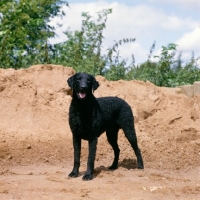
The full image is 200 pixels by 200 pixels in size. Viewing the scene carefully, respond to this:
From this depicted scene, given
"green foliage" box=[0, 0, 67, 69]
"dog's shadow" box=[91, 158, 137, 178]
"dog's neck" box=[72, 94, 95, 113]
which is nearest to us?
"dog's neck" box=[72, 94, 95, 113]

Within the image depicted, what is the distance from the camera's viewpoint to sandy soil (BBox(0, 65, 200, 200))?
6367mm

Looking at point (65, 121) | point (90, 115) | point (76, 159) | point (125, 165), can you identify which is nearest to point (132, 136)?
point (125, 165)

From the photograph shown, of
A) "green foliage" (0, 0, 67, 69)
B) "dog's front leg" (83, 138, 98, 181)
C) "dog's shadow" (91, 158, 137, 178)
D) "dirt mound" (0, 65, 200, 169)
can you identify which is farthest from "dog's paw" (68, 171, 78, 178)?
"green foliage" (0, 0, 67, 69)

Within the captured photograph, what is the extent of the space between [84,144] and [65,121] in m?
0.80

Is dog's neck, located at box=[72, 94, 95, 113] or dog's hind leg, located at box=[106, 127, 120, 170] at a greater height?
dog's neck, located at box=[72, 94, 95, 113]

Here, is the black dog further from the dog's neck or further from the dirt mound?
the dirt mound

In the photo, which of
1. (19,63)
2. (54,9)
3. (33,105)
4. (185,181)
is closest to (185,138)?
(185,181)

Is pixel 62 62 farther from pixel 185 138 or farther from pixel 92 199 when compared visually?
pixel 92 199

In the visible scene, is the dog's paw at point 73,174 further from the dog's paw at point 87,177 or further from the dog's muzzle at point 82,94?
the dog's muzzle at point 82,94

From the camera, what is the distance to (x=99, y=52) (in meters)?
12.3

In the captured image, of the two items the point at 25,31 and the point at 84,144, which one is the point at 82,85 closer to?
the point at 84,144

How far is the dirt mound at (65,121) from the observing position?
8570 millimetres

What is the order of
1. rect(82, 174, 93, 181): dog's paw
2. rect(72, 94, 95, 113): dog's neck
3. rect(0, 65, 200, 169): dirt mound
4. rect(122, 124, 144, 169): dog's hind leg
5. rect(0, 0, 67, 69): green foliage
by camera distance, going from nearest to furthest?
rect(82, 174, 93, 181): dog's paw
rect(72, 94, 95, 113): dog's neck
rect(122, 124, 144, 169): dog's hind leg
rect(0, 65, 200, 169): dirt mound
rect(0, 0, 67, 69): green foliage

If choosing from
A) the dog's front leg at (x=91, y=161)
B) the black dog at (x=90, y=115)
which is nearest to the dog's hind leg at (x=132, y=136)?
the black dog at (x=90, y=115)
